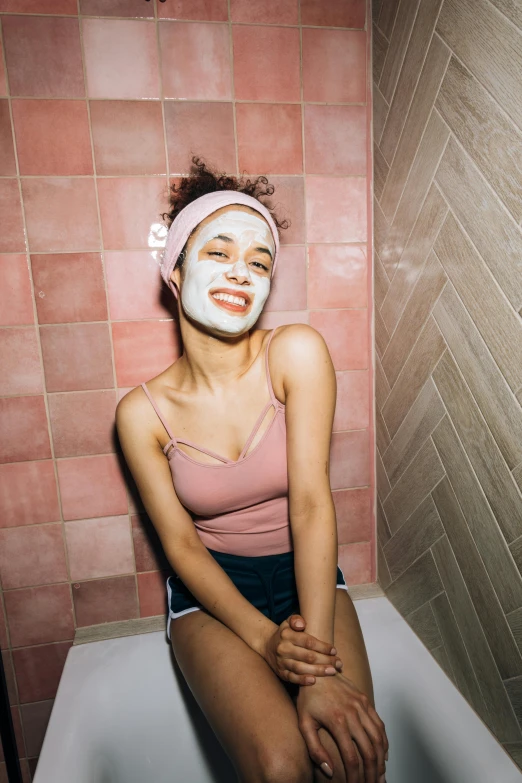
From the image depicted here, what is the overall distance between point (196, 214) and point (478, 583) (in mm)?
1003

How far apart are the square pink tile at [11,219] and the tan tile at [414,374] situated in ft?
3.48

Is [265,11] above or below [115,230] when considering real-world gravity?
above

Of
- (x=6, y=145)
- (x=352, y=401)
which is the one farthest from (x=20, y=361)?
(x=352, y=401)

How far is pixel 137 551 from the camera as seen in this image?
138 cm

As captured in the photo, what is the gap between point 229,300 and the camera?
0.99m

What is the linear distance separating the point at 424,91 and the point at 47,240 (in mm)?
994

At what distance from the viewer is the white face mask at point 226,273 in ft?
3.23

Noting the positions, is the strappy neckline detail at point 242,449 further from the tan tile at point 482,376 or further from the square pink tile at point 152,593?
the square pink tile at point 152,593

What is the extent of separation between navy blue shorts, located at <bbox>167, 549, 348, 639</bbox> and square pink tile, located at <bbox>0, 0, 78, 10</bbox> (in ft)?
4.70

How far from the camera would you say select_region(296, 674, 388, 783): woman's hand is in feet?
2.51

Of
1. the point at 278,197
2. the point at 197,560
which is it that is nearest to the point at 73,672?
the point at 197,560

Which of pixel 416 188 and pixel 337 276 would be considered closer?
pixel 416 188

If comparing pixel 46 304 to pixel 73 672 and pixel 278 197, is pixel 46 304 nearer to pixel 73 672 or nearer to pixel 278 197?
pixel 278 197

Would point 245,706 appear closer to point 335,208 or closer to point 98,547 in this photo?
point 98,547
